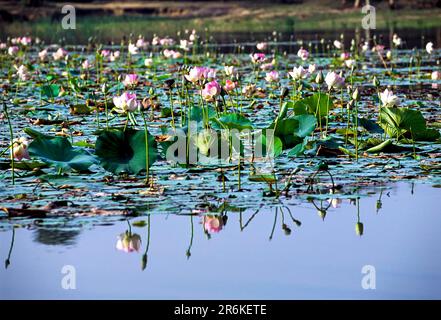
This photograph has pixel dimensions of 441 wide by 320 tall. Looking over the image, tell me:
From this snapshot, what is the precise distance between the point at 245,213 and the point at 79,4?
131 ft

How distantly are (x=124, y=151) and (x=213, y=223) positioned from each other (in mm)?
1099

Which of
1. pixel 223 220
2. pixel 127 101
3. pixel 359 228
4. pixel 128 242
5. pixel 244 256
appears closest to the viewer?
pixel 244 256

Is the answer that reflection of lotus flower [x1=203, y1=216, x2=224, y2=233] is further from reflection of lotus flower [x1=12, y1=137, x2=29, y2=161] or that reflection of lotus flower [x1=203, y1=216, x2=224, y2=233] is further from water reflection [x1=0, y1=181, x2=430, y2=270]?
reflection of lotus flower [x1=12, y1=137, x2=29, y2=161]

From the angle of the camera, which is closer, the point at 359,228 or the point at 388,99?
the point at 359,228

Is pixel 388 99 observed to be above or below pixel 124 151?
above

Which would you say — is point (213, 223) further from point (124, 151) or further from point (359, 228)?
point (124, 151)

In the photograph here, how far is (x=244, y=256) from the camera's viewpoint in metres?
3.80

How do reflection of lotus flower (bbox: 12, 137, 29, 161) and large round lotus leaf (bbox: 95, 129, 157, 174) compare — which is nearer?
reflection of lotus flower (bbox: 12, 137, 29, 161)

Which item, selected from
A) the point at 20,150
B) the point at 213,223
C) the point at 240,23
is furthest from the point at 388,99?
the point at 240,23

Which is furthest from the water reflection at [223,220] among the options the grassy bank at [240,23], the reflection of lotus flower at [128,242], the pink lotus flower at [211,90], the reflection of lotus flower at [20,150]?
the grassy bank at [240,23]

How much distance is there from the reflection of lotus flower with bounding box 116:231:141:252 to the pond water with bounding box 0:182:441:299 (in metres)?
0.03

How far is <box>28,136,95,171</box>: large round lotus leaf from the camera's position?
5.14 meters

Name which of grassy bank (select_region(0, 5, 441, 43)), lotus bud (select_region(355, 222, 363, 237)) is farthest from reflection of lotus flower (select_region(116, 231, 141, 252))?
grassy bank (select_region(0, 5, 441, 43))

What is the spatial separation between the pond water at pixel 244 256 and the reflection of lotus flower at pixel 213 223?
3 centimetres
